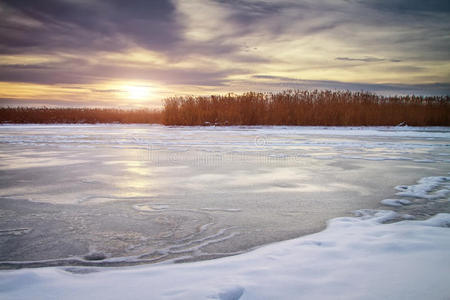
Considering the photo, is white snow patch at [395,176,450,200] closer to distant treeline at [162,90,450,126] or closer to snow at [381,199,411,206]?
snow at [381,199,411,206]

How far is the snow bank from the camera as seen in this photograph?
1.38m

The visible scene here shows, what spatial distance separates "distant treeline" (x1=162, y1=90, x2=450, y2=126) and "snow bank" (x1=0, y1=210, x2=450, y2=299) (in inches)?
621

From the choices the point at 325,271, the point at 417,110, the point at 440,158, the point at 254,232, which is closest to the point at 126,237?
the point at 254,232

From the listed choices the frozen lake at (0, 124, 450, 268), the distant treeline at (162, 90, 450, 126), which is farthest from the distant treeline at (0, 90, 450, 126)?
the frozen lake at (0, 124, 450, 268)

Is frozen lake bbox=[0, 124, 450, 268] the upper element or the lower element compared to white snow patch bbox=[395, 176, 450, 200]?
lower

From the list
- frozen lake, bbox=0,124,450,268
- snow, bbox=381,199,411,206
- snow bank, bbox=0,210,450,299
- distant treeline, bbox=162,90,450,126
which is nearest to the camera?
snow bank, bbox=0,210,450,299

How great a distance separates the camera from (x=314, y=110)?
1727 centimetres

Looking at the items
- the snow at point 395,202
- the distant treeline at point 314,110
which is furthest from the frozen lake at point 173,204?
the distant treeline at point 314,110

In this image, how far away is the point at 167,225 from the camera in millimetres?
2309

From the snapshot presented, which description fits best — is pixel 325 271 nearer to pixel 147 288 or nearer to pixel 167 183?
pixel 147 288

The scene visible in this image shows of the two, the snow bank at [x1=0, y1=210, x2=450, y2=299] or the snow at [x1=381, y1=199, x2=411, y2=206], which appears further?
the snow at [x1=381, y1=199, x2=411, y2=206]

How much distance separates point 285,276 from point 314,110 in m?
16.5

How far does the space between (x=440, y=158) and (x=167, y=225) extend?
5.74 metres

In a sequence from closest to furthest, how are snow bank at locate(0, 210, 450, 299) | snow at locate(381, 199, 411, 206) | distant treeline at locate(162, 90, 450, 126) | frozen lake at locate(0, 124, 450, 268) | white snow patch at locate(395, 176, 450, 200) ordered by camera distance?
snow bank at locate(0, 210, 450, 299), frozen lake at locate(0, 124, 450, 268), snow at locate(381, 199, 411, 206), white snow patch at locate(395, 176, 450, 200), distant treeline at locate(162, 90, 450, 126)
